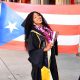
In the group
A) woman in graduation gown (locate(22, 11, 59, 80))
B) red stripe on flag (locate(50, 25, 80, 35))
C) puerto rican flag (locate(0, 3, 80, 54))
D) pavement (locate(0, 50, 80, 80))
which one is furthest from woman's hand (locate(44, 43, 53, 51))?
pavement (locate(0, 50, 80, 80))

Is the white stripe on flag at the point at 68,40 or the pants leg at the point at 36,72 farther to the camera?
the white stripe on flag at the point at 68,40

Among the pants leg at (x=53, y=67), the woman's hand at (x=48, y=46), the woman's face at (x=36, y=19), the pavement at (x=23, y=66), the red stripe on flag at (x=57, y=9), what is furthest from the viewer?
the pavement at (x=23, y=66)

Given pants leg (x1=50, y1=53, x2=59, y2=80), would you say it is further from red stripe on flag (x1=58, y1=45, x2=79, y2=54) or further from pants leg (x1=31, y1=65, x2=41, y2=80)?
red stripe on flag (x1=58, y1=45, x2=79, y2=54)

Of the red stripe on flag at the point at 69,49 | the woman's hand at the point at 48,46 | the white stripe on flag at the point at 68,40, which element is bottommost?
the red stripe on flag at the point at 69,49

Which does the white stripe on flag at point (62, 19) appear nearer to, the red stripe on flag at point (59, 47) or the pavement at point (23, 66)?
the red stripe on flag at point (59, 47)

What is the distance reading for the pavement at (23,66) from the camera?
907 cm

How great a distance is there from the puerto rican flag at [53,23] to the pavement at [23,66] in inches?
46.2

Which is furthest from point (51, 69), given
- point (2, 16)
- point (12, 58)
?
point (12, 58)

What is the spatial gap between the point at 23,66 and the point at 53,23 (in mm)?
2570

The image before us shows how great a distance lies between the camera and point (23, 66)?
1027 cm

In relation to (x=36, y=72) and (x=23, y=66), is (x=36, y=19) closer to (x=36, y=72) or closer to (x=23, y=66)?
(x=36, y=72)

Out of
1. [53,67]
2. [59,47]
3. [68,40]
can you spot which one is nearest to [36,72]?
[53,67]

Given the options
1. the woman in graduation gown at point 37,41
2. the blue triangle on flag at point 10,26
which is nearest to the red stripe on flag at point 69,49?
the blue triangle on flag at point 10,26

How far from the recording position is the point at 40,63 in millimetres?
6629
